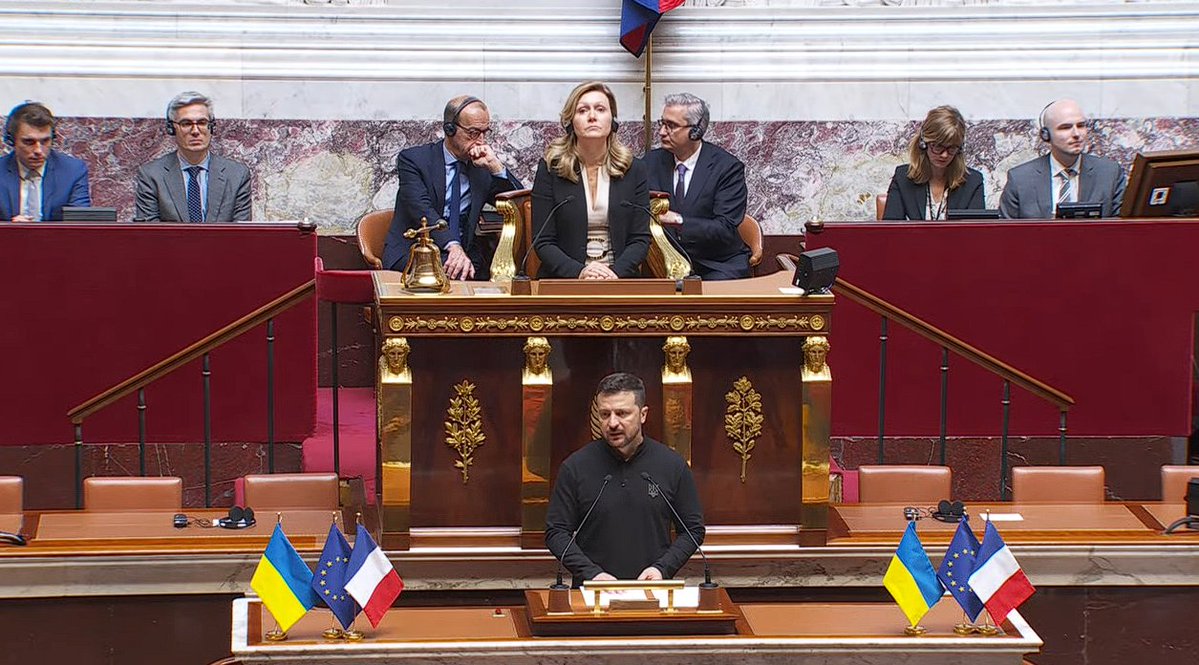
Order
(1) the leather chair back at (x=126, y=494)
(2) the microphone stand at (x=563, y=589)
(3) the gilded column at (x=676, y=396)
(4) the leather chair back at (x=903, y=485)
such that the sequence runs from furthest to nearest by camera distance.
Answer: (4) the leather chair back at (x=903, y=485) < (1) the leather chair back at (x=126, y=494) < (3) the gilded column at (x=676, y=396) < (2) the microphone stand at (x=563, y=589)

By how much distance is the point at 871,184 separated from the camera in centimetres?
1132

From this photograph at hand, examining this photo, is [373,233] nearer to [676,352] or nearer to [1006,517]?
[676,352]

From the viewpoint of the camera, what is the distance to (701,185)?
952 cm

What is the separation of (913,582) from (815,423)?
3.89 feet

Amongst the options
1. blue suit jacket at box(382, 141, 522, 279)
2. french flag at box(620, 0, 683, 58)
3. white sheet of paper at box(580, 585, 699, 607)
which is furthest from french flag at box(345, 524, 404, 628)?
french flag at box(620, 0, 683, 58)

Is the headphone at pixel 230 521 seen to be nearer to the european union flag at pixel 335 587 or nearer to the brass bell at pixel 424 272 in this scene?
the brass bell at pixel 424 272

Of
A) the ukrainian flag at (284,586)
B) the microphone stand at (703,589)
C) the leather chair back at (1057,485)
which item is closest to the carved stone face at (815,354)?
the microphone stand at (703,589)

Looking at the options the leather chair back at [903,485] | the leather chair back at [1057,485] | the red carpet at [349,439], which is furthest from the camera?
the red carpet at [349,439]

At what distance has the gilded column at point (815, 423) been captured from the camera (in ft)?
24.7

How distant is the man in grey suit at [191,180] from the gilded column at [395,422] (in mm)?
2569

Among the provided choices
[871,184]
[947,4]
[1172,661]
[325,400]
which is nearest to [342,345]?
[325,400]

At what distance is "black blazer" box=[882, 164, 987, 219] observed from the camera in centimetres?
984

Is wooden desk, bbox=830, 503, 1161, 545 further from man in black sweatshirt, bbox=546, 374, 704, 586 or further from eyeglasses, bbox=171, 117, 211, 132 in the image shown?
eyeglasses, bbox=171, 117, 211, 132

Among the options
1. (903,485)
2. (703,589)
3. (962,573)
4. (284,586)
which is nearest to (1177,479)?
(903,485)
